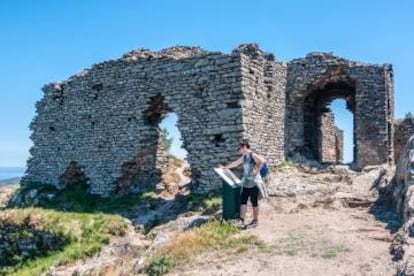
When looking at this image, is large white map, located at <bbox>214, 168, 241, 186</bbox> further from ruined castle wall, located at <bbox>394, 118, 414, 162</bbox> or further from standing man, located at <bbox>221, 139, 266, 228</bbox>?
ruined castle wall, located at <bbox>394, 118, 414, 162</bbox>

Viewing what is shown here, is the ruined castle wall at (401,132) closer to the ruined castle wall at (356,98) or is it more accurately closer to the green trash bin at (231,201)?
the ruined castle wall at (356,98)

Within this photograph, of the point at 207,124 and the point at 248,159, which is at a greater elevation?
the point at 207,124

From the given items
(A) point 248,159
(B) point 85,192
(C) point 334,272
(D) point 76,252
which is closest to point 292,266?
(C) point 334,272

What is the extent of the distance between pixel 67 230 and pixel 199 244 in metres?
6.64

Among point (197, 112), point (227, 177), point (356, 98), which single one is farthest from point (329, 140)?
point (227, 177)

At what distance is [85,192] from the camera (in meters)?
19.5

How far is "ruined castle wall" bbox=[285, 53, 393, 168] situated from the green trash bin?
10840mm

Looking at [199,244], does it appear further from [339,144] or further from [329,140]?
[339,144]

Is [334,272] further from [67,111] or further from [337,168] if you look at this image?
[67,111]

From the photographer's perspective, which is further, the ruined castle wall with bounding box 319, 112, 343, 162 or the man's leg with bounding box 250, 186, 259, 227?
the ruined castle wall with bounding box 319, 112, 343, 162

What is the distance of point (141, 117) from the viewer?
17891 mm

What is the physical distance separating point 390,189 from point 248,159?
4.03m

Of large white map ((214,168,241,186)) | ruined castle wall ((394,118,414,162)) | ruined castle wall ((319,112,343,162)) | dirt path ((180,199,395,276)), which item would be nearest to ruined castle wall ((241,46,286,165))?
large white map ((214,168,241,186))

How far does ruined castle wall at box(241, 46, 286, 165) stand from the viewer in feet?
50.5
